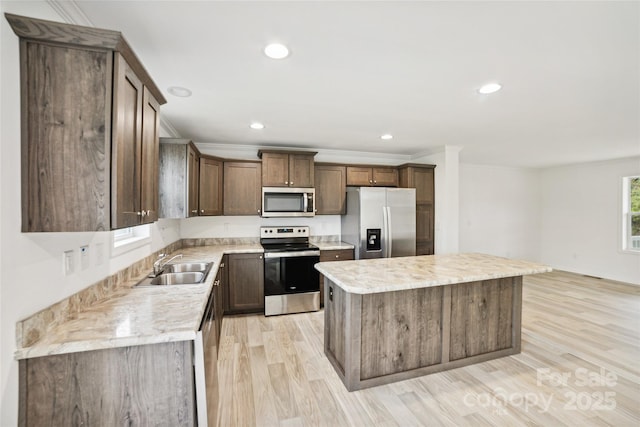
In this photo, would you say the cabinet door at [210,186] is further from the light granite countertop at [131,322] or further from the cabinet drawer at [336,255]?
the light granite countertop at [131,322]

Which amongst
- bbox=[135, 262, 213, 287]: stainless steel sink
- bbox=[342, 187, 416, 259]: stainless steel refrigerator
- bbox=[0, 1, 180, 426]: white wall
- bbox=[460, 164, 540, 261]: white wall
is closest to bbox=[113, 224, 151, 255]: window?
bbox=[135, 262, 213, 287]: stainless steel sink

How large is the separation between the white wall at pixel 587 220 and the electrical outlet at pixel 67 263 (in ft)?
26.4

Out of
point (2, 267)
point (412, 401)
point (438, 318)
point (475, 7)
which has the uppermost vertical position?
point (475, 7)

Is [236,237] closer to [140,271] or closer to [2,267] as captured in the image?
[140,271]

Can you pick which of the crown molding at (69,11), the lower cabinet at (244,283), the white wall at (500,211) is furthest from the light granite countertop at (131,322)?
the white wall at (500,211)

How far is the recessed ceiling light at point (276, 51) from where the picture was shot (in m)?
1.72

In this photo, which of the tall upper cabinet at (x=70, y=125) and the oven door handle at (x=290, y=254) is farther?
the oven door handle at (x=290, y=254)

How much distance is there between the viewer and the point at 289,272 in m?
3.85

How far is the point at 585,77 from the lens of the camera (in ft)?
6.96

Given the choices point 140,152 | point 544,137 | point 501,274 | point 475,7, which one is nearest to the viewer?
point 475,7

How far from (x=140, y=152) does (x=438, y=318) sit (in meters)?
2.55

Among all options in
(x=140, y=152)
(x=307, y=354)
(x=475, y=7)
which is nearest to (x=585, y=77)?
(x=475, y=7)

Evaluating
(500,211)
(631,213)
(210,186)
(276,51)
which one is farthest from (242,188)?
(631,213)

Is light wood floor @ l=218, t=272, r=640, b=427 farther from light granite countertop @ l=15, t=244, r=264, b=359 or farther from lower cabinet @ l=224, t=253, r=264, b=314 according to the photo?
light granite countertop @ l=15, t=244, r=264, b=359
